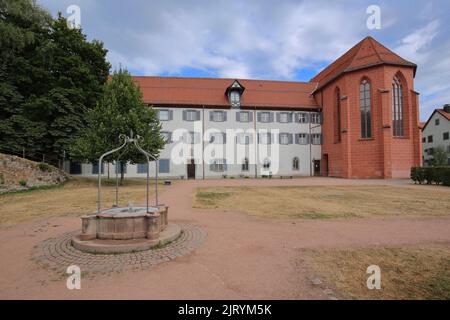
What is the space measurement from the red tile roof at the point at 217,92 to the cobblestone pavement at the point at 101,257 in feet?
90.9

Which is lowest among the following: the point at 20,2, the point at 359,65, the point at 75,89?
the point at 75,89

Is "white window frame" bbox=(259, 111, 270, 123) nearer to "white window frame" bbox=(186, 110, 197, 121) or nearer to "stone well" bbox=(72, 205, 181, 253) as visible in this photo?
"white window frame" bbox=(186, 110, 197, 121)

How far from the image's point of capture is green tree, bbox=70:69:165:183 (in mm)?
17797

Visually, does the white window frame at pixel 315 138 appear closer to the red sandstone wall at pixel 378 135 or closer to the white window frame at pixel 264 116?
the red sandstone wall at pixel 378 135

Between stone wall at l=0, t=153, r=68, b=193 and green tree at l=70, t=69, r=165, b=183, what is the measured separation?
236 cm

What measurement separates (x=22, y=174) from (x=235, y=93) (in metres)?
25.3

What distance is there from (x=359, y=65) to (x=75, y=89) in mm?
31881

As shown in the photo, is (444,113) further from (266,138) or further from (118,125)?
(118,125)

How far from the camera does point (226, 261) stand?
4.12m

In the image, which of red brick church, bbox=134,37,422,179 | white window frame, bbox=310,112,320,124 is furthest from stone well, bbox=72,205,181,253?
white window frame, bbox=310,112,320,124

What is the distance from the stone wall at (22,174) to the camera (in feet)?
49.3
